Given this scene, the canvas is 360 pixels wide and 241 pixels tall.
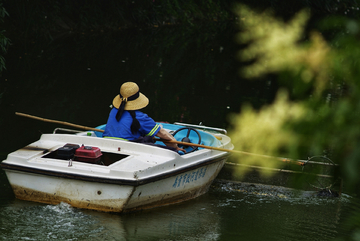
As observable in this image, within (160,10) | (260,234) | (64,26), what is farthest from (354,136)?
(160,10)

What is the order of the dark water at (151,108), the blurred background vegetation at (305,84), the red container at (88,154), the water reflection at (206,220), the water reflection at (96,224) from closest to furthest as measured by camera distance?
the blurred background vegetation at (305,84), the water reflection at (96,224), the water reflection at (206,220), the dark water at (151,108), the red container at (88,154)

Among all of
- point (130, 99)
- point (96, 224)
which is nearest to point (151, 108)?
point (130, 99)

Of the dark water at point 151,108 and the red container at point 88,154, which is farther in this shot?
the red container at point 88,154

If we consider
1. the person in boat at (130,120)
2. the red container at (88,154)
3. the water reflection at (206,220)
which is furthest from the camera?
the person in boat at (130,120)

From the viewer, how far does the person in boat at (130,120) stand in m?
5.78

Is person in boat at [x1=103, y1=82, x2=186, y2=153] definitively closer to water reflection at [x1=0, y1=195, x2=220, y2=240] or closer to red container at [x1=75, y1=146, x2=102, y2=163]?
red container at [x1=75, y1=146, x2=102, y2=163]

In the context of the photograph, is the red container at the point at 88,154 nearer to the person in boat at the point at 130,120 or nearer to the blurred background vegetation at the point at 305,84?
the person in boat at the point at 130,120

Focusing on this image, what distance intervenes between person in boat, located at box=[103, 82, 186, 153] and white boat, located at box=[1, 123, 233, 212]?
0.26 meters

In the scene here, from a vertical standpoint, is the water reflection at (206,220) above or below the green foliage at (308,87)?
below

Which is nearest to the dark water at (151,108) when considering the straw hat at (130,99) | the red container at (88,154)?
the red container at (88,154)

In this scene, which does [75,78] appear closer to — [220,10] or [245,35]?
[245,35]

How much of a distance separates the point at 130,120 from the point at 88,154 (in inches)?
31.1

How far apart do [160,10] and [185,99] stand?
52.0 feet

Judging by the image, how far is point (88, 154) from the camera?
5223 millimetres
